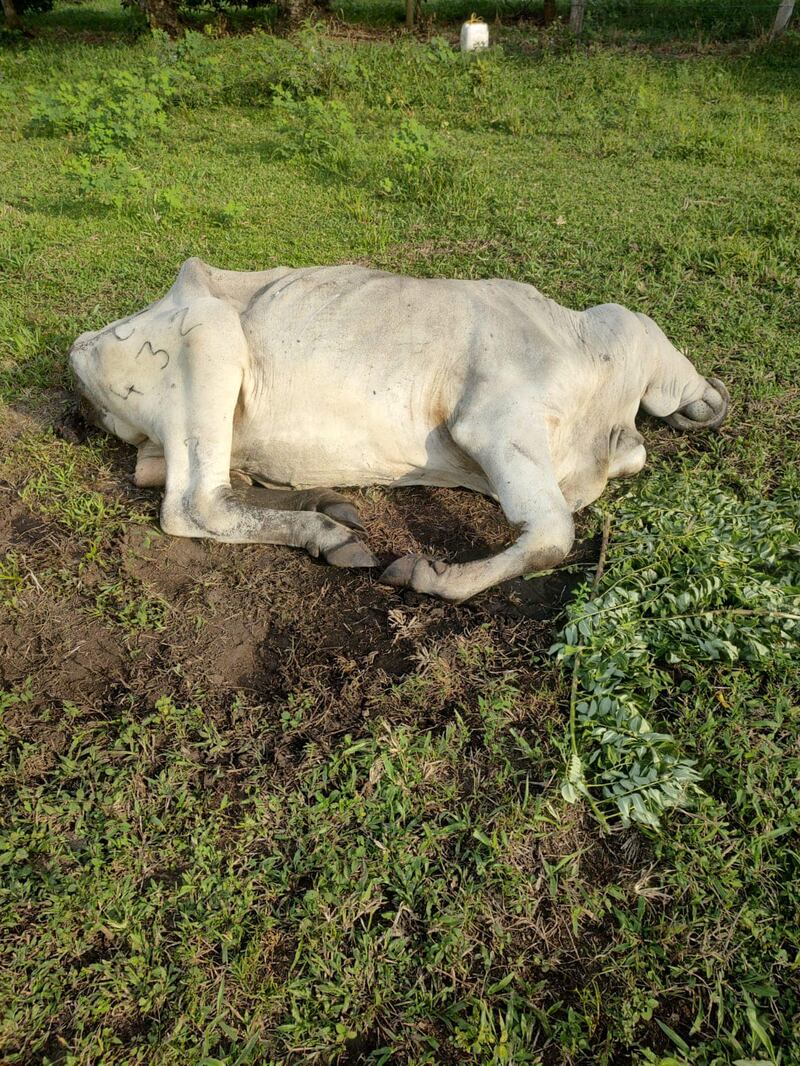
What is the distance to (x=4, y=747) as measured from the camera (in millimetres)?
2463

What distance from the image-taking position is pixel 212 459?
3273 mm

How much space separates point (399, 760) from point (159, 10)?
13649 millimetres

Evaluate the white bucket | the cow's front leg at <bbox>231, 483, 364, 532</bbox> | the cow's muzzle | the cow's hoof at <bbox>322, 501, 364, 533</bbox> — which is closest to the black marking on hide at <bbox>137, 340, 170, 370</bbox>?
the cow's front leg at <bbox>231, 483, 364, 532</bbox>

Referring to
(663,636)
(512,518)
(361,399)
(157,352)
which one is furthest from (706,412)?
(157,352)

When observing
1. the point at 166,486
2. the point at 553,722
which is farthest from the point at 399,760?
the point at 166,486

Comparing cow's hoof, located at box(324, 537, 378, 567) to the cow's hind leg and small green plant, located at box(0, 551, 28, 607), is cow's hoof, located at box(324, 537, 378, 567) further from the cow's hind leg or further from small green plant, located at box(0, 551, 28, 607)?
small green plant, located at box(0, 551, 28, 607)

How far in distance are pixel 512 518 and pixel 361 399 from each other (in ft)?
2.78

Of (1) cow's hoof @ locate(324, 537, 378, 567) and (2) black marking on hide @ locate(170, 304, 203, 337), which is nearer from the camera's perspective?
(1) cow's hoof @ locate(324, 537, 378, 567)

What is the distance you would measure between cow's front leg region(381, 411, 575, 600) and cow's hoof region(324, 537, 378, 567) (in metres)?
0.11

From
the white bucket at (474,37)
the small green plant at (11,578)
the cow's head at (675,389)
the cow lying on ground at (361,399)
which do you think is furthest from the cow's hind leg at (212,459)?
the white bucket at (474,37)

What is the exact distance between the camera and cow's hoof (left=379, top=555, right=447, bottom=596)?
9.54ft

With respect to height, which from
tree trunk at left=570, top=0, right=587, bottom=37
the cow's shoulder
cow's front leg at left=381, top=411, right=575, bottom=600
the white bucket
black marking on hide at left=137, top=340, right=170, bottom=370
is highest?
tree trunk at left=570, top=0, right=587, bottom=37

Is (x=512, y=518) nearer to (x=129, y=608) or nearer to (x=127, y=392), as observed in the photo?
(x=129, y=608)

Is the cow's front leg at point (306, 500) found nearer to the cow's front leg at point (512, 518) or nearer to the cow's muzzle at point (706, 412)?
the cow's front leg at point (512, 518)
